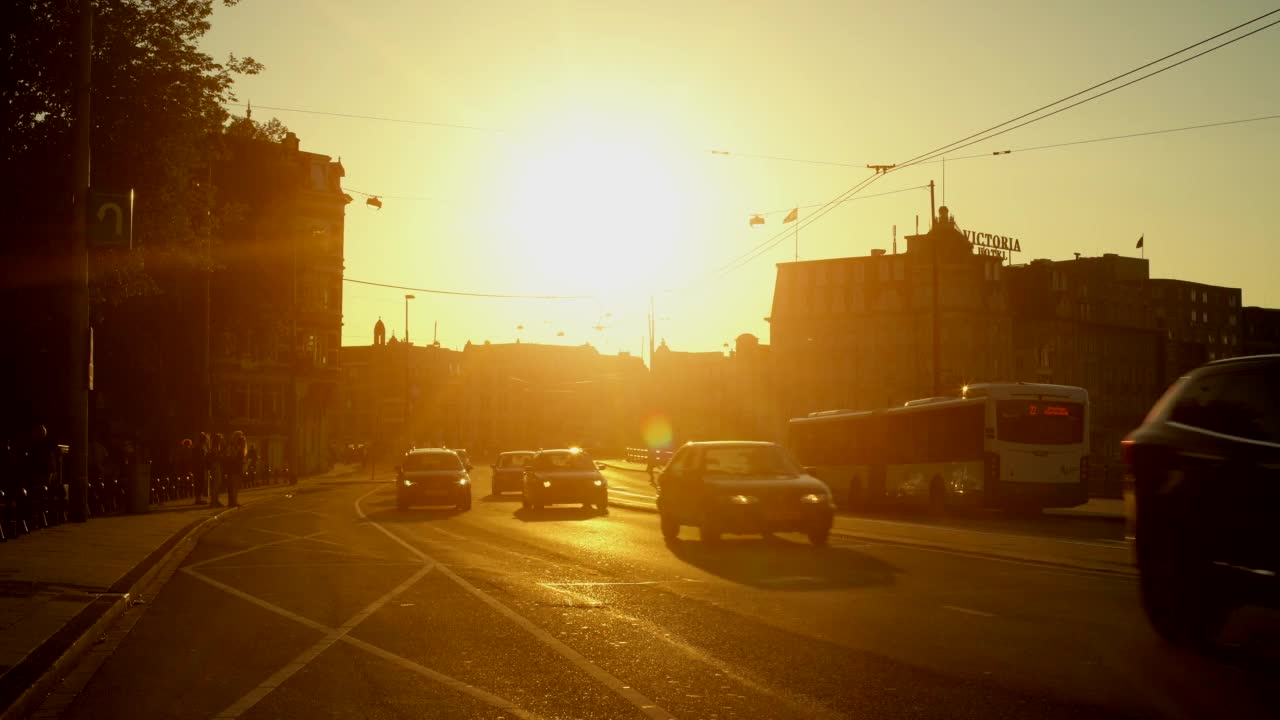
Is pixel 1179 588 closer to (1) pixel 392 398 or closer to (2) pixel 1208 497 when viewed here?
(2) pixel 1208 497

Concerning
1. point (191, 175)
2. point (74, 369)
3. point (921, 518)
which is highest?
point (191, 175)

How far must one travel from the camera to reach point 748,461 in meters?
21.0

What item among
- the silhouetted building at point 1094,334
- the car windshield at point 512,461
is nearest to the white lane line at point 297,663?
the car windshield at point 512,461

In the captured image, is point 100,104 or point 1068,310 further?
point 1068,310

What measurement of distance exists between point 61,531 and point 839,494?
24.0 metres

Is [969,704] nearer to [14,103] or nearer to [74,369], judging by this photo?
[74,369]

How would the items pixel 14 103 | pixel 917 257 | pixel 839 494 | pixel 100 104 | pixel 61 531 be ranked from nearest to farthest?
pixel 61 531 < pixel 14 103 < pixel 100 104 < pixel 839 494 < pixel 917 257

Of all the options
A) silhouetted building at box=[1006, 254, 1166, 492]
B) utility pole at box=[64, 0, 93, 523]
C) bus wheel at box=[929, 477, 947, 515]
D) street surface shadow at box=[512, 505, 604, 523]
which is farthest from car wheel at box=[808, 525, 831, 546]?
silhouetted building at box=[1006, 254, 1166, 492]

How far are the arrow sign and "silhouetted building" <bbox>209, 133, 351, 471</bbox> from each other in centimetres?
1144

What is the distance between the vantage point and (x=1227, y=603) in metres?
9.49

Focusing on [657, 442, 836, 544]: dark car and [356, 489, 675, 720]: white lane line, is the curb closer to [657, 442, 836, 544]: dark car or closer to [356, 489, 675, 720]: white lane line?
[356, 489, 675, 720]: white lane line

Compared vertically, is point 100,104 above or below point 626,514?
above

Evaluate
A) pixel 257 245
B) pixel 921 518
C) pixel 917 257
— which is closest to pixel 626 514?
pixel 921 518

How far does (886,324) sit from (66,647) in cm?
9299
